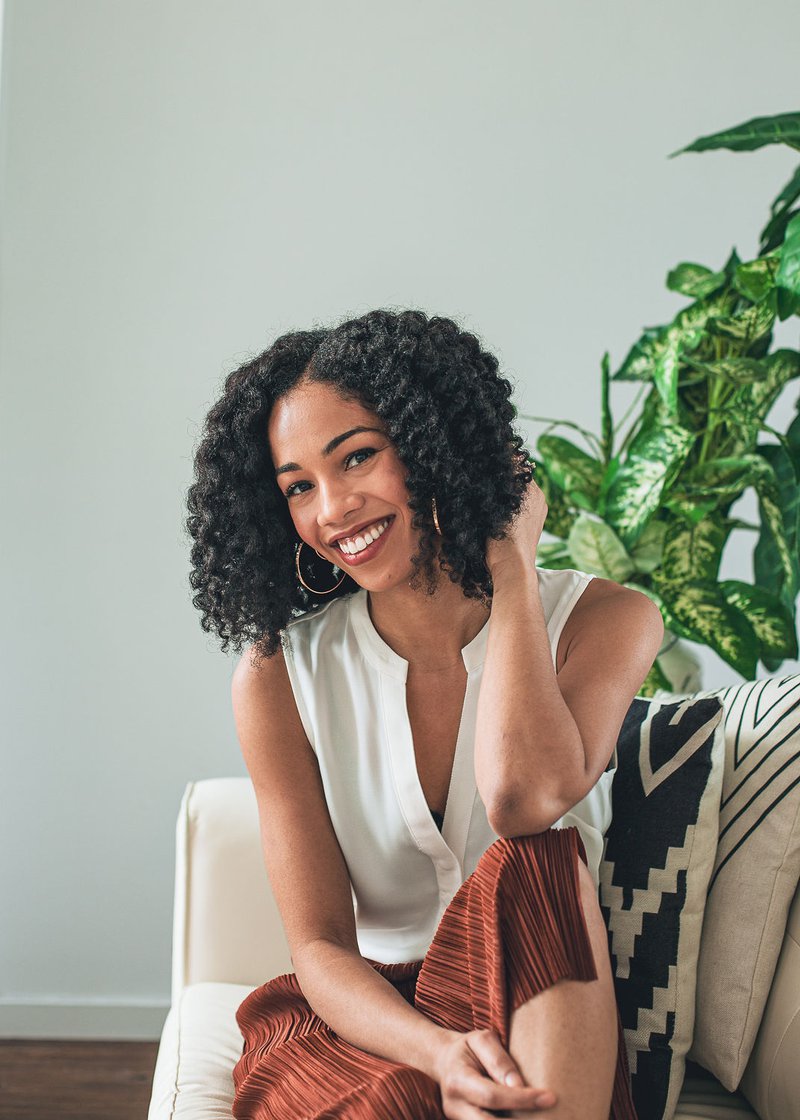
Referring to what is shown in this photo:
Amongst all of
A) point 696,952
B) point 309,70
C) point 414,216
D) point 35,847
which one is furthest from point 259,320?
point 696,952

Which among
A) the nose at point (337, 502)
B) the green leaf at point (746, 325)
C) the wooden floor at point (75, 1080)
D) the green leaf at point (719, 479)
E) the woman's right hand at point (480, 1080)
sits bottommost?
the wooden floor at point (75, 1080)

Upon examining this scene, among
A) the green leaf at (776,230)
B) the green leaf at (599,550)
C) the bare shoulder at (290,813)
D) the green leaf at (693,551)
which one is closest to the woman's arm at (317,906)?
the bare shoulder at (290,813)

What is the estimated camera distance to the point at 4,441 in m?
2.28

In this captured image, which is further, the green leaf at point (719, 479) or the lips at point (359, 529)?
the green leaf at point (719, 479)

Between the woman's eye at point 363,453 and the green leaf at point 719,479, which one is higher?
the woman's eye at point 363,453

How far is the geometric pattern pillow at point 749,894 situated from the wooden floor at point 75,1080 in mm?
1292

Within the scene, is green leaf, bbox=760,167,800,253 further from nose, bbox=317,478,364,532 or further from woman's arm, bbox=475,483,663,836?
nose, bbox=317,478,364,532

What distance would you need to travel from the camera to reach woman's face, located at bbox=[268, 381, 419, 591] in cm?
128

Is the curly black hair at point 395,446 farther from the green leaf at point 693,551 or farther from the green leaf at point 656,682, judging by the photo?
the green leaf at point 656,682

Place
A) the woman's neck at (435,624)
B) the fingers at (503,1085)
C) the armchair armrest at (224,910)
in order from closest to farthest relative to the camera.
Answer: the fingers at (503,1085) < the woman's neck at (435,624) < the armchair armrest at (224,910)

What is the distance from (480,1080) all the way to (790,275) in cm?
121

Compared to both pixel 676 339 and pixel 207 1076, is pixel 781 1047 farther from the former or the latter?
pixel 676 339

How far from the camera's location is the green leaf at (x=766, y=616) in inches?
70.1

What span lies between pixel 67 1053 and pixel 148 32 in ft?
7.29
